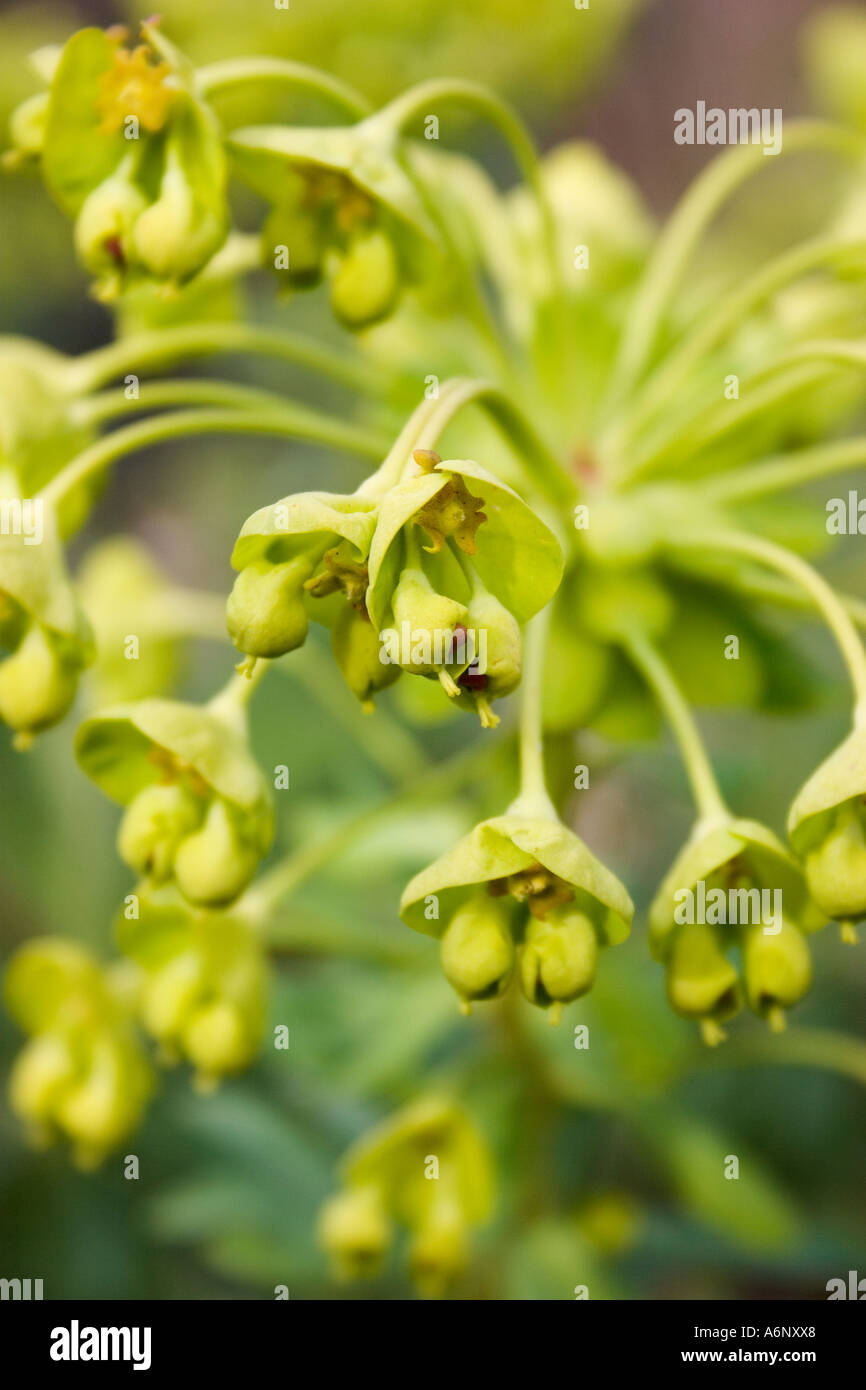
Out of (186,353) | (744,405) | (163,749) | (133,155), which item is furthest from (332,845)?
(133,155)

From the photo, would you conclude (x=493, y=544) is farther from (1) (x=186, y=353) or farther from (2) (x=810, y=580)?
(1) (x=186, y=353)

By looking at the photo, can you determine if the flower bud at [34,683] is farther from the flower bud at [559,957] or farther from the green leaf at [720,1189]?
the green leaf at [720,1189]

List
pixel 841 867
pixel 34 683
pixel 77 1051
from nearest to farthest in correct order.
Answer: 1. pixel 841 867
2. pixel 34 683
3. pixel 77 1051

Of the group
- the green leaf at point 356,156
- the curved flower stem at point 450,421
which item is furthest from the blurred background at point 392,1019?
the green leaf at point 356,156

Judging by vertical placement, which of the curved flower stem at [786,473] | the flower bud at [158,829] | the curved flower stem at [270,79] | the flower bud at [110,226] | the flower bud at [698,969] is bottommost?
the flower bud at [698,969]

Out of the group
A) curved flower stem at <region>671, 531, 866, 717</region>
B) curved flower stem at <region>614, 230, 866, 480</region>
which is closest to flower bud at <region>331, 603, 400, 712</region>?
curved flower stem at <region>671, 531, 866, 717</region>

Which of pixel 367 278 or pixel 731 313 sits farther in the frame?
pixel 731 313

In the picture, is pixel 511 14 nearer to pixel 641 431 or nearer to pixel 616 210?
pixel 616 210

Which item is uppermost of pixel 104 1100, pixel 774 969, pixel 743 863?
pixel 743 863

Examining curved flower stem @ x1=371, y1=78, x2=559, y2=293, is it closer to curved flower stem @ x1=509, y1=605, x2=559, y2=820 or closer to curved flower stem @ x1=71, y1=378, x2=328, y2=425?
curved flower stem @ x1=71, y1=378, x2=328, y2=425
